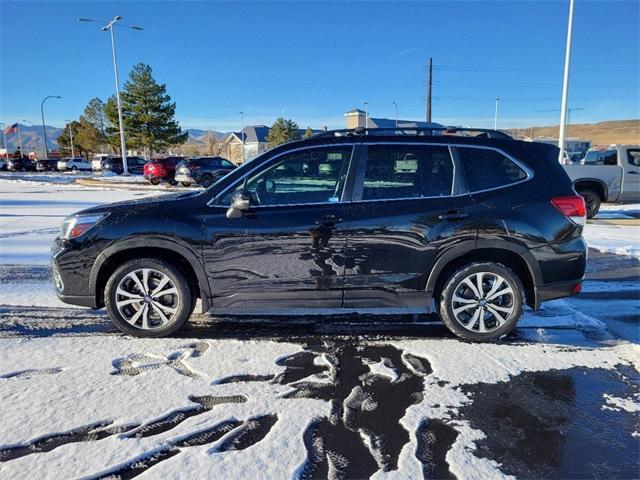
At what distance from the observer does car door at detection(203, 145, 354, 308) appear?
3932 millimetres

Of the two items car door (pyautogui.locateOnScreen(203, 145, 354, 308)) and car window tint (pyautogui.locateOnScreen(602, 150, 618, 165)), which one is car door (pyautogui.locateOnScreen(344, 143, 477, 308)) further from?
car window tint (pyautogui.locateOnScreen(602, 150, 618, 165))

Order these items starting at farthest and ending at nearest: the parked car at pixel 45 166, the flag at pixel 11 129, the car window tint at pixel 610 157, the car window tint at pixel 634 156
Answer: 1. the flag at pixel 11 129
2. the parked car at pixel 45 166
3. the car window tint at pixel 610 157
4. the car window tint at pixel 634 156

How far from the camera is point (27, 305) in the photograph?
500cm

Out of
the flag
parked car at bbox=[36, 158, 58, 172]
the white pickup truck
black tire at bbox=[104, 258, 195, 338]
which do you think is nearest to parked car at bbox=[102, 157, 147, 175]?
parked car at bbox=[36, 158, 58, 172]

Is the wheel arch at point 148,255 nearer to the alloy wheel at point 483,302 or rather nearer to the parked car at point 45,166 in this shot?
the alloy wheel at point 483,302

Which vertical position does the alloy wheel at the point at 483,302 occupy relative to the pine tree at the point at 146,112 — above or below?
below

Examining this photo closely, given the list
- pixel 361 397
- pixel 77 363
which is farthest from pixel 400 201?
pixel 77 363

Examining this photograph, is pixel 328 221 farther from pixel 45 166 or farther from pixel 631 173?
pixel 45 166

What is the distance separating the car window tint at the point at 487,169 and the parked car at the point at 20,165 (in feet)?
205

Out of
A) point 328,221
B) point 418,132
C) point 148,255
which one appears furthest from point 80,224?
point 418,132

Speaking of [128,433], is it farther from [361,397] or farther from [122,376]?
[361,397]

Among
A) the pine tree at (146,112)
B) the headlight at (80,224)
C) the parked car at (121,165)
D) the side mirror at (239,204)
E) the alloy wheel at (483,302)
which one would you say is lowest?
the alloy wheel at (483,302)

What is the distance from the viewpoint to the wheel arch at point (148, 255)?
3.97 metres

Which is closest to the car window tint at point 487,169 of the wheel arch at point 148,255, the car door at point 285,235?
the car door at point 285,235
